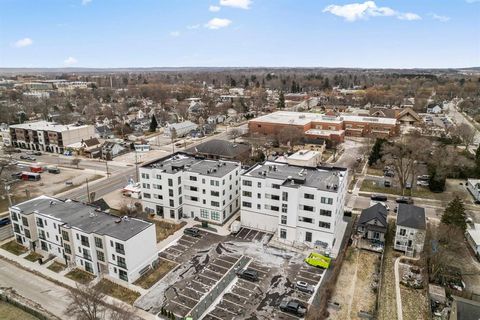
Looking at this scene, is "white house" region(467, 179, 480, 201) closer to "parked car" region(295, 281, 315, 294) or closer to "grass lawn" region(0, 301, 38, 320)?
"parked car" region(295, 281, 315, 294)

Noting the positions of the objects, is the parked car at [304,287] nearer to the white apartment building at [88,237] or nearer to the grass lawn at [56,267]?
the white apartment building at [88,237]

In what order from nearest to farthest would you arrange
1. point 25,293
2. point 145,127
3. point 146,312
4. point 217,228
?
point 146,312, point 25,293, point 217,228, point 145,127

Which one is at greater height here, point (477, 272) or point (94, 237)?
point (94, 237)

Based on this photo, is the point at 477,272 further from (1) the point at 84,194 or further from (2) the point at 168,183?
(1) the point at 84,194

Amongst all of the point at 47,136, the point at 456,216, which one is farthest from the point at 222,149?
the point at 47,136

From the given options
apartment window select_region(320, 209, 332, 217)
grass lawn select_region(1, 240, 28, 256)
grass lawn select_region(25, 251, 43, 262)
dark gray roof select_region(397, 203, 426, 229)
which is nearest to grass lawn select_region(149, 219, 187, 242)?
grass lawn select_region(25, 251, 43, 262)

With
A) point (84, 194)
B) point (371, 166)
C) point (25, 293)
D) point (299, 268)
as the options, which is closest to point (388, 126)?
point (371, 166)
